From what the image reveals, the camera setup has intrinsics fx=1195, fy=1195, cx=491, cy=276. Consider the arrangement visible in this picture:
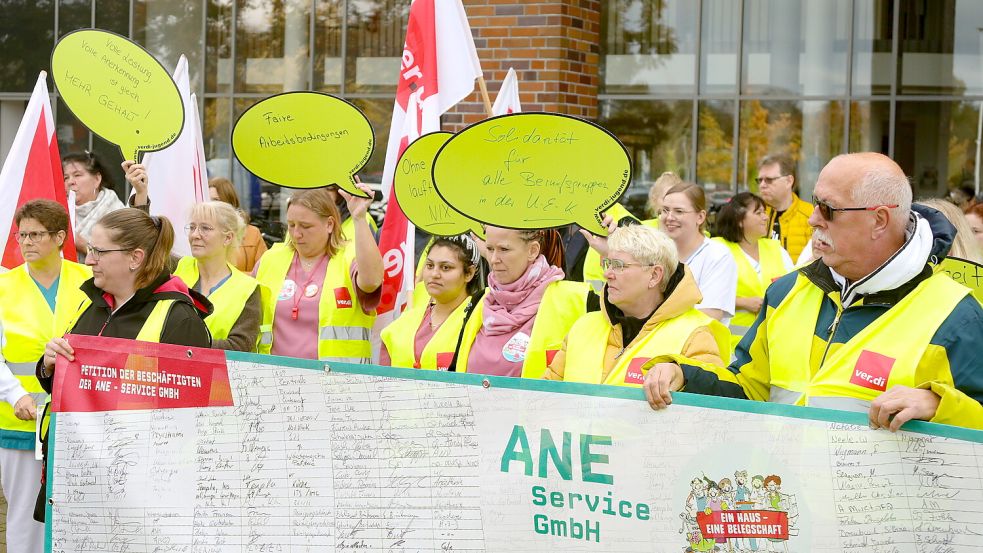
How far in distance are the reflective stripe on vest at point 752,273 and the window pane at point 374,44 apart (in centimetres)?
528

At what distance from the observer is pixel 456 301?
5.55 m

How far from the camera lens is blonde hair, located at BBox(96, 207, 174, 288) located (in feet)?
15.8

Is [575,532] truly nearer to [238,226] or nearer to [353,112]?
[353,112]

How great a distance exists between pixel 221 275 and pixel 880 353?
3.76 m

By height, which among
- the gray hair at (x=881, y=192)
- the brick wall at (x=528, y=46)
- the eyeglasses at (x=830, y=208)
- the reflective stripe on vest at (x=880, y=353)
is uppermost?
the brick wall at (x=528, y=46)

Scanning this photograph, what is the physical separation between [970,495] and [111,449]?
10.3 feet

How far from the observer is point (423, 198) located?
5883mm

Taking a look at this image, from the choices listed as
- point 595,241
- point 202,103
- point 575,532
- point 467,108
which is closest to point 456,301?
point 595,241

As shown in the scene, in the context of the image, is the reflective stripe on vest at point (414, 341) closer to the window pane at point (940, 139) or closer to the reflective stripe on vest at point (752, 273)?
the reflective stripe on vest at point (752, 273)

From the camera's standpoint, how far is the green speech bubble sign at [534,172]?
4.66 metres

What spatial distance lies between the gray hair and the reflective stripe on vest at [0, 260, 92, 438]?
3.58 m

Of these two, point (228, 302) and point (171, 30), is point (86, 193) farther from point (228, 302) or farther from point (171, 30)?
point (171, 30)

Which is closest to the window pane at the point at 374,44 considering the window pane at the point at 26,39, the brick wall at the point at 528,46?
the brick wall at the point at 528,46

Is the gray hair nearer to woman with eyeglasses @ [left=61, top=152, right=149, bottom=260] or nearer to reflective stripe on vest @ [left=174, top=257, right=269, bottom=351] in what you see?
reflective stripe on vest @ [left=174, top=257, right=269, bottom=351]
